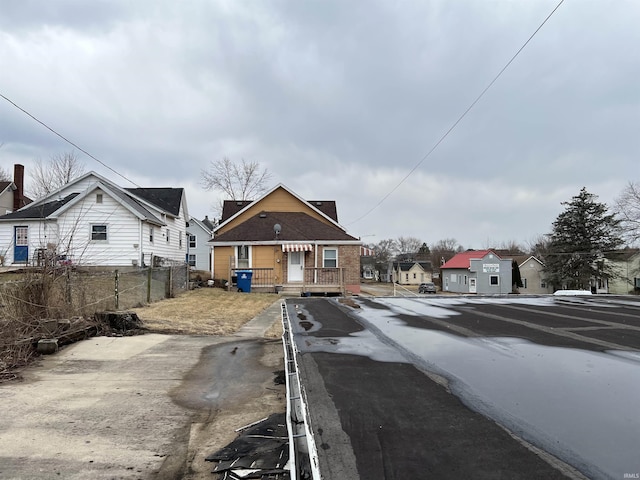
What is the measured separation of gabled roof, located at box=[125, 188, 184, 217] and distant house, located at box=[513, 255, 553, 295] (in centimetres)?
4823

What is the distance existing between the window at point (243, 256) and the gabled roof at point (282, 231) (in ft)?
1.48

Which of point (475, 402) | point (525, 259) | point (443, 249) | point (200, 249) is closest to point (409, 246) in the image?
point (443, 249)

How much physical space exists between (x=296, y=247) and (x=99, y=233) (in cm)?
1001

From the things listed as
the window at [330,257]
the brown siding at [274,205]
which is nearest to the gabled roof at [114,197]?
the brown siding at [274,205]

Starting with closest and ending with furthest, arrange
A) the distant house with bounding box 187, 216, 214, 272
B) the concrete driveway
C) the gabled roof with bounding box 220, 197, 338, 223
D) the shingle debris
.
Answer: the shingle debris, the concrete driveway, the gabled roof with bounding box 220, 197, 338, 223, the distant house with bounding box 187, 216, 214, 272

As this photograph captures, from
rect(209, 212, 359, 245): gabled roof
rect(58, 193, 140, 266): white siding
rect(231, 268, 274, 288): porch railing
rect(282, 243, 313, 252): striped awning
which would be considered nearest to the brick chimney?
rect(58, 193, 140, 266): white siding

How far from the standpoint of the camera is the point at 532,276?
5800 centimetres

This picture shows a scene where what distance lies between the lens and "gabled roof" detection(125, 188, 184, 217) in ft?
87.5

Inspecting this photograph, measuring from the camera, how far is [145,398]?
197 inches

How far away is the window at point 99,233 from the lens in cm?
2117

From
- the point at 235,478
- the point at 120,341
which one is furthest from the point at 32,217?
the point at 235,478

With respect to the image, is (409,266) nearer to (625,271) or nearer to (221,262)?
(625,271)

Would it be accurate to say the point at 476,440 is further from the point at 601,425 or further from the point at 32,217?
the point at 32,217

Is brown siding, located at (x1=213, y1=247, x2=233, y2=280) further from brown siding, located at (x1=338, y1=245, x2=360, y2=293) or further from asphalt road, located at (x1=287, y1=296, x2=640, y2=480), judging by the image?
asphalt road, located at (x1=287, y1=296, x2=640, y2=480)
